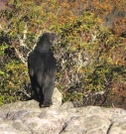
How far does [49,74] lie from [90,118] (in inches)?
56.9

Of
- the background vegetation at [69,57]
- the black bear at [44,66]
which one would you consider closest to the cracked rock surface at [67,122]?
the black bear at [44,66]

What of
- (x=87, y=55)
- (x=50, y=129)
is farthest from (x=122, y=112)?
(x=87, y=55)

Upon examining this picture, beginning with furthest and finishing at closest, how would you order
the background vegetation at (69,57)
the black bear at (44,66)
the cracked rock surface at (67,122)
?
the background vegetation at (69,57) < the black bear at (44,66) < the cracked rock surface at (67,122)

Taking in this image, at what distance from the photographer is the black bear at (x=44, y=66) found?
12.4ft

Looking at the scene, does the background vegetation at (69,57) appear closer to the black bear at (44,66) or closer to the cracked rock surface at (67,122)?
the black bear at (44,66)

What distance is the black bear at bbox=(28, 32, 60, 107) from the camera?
149 inches

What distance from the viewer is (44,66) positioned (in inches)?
150

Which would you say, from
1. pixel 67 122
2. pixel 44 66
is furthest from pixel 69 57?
pixel 67 122

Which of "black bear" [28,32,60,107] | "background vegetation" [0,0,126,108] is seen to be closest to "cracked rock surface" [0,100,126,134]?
"black bear" [28,32,60,107]

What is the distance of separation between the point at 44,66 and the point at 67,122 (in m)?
1.43

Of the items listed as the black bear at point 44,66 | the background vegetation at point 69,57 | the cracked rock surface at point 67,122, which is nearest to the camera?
the cracked rock surface at point 67,122

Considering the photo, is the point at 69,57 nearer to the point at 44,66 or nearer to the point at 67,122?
the point at 44,66

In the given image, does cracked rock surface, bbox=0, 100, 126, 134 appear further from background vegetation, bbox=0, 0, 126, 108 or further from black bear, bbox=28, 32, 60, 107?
background vegetation, bbox=0, 0, 126, 108

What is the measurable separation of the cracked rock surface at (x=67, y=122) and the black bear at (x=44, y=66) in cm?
104
